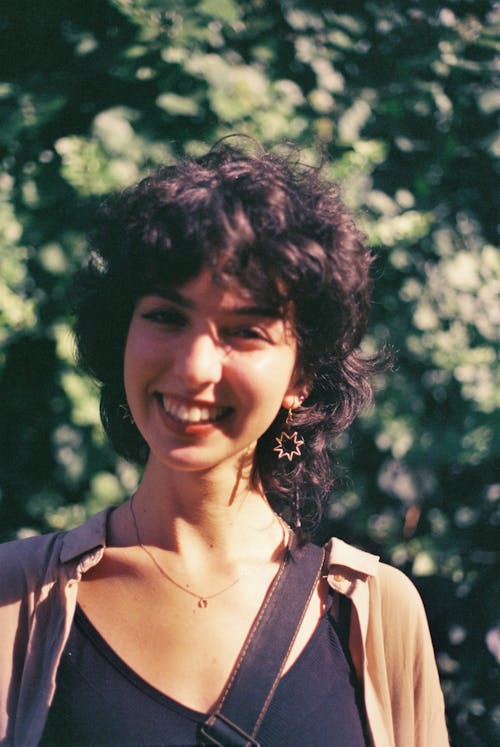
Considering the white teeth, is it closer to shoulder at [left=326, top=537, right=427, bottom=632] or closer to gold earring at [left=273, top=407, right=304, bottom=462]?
gold earring at [left=273, top=407, right=304, bottom=462]

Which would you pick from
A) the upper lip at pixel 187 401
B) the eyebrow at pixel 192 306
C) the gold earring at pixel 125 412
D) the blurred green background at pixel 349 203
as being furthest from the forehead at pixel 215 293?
the blurred green background at pixel 349 203

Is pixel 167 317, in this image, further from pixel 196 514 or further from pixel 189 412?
pixel 196 514

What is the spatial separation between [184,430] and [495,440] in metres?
1.17

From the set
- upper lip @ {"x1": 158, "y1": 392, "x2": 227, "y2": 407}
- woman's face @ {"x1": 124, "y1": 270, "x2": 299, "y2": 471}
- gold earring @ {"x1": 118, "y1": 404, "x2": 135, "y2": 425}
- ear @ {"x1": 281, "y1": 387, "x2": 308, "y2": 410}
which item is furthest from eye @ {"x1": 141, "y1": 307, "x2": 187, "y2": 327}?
gold earring @ {"x1": 118, "y1": 404, "x2": 135, "y2": 425}

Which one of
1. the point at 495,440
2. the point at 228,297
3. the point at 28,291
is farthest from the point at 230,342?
the point at 495,440

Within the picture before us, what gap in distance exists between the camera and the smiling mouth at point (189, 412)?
54.5 inches

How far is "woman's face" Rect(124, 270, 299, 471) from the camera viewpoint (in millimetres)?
1381

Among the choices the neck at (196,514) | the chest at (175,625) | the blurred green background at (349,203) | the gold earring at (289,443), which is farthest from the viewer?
the blurred green background at (349,203)

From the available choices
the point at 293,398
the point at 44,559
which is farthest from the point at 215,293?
the point at 44,559

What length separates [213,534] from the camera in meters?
1.61

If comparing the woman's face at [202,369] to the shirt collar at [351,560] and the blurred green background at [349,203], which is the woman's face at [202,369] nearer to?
the shirt collar at [351,560]

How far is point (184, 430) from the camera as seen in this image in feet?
4.60

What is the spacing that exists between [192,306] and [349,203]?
3.17ft

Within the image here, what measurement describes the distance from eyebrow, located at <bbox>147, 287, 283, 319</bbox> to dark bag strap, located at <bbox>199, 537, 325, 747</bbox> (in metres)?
0.51
